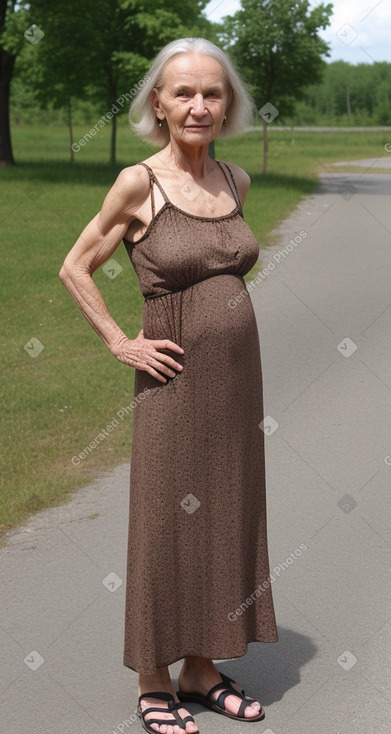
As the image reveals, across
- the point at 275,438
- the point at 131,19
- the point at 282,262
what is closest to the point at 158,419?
the point at 275,438

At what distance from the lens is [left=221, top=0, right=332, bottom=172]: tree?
29312mm

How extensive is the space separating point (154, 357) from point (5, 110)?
1142 inches

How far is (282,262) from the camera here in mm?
14773

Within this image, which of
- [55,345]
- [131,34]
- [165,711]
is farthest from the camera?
[131,34]

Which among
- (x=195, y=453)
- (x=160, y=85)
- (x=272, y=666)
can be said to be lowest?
(x=272, y=666)

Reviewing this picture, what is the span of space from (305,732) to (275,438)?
3.56 meters

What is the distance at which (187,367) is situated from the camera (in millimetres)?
3629

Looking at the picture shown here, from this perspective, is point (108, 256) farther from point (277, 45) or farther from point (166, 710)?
point (277, 45)

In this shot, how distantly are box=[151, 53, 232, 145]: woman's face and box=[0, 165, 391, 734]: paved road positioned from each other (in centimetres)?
210

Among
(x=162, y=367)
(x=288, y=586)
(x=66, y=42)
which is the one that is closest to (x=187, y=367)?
(x=162, y=367)

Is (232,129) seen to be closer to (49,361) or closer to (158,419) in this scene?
(158,419)

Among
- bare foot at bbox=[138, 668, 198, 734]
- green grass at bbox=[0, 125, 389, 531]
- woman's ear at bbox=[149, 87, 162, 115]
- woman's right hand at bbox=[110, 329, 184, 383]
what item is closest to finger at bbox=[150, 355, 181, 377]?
woman's right hand at bbox=[110, 329, 184, 383]

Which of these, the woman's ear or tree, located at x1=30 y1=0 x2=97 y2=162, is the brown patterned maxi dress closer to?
the woman's ear

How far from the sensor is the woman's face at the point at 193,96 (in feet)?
11.5
